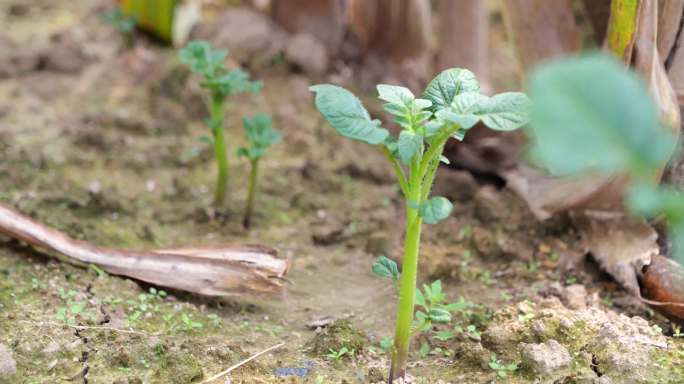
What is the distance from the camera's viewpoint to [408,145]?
46.5 inches

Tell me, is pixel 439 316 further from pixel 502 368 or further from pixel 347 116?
pixel 347 116

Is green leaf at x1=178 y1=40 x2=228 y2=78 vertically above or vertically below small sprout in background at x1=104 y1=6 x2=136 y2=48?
below

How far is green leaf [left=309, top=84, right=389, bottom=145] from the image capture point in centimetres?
117

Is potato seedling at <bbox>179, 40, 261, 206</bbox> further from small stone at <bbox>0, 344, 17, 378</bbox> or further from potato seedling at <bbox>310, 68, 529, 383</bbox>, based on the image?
small stone at <bbox>0, 344, 17, 378</bbox>

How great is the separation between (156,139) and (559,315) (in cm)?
136

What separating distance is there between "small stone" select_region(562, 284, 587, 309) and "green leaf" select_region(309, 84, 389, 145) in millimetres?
610

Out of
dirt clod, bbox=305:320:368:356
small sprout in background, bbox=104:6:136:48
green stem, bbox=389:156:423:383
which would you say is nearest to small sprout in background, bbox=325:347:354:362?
dirt clod, bbox=305:320:368:356

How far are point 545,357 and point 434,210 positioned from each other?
1.14 feet

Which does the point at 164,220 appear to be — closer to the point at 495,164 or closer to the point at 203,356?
the point at 203,356

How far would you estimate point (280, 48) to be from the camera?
9.06 feet

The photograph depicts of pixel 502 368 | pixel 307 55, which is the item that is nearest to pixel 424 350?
pixel 502 368

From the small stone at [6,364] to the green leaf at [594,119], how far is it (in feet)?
2.99

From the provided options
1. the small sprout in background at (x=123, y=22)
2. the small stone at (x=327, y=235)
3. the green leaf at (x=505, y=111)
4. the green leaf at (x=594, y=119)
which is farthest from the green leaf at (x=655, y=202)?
the small sprout in background at (x=123, y=22)

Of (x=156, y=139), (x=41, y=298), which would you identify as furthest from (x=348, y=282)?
(x=156, y=139)
